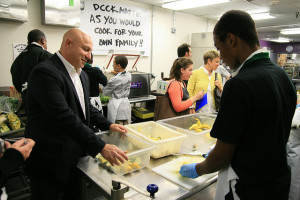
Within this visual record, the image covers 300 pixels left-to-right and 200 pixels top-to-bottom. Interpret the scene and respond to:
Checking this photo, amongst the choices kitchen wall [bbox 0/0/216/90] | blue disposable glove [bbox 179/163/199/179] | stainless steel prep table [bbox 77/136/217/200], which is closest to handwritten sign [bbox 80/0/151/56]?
kitchen wall [bbox 0/0/216/90]

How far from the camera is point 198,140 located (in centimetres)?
170

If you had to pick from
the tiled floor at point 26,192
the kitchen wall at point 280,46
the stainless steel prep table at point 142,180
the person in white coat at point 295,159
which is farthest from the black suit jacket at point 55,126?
the kitchen wall at point 280,46

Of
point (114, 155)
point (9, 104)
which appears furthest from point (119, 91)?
point (114, 155)

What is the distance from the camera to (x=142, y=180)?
1183 mm

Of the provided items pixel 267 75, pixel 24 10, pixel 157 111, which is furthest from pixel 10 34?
pixel 267 75

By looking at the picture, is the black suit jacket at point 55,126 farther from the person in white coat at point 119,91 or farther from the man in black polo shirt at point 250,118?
the person in white coat at point 119,91

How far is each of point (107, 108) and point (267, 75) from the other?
9.41ft

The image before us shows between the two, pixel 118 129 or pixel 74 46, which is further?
pixel 118 129

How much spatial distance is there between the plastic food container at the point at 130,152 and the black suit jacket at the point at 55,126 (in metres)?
0.16

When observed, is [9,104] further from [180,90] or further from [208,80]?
[208,80]

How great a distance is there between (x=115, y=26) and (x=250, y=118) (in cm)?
369

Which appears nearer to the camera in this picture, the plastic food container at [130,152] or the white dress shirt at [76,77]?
the plastic food container at [130,152]

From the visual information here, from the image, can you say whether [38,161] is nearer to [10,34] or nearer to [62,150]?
[62,150]

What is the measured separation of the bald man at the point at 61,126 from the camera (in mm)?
1167
